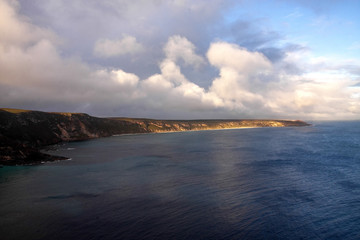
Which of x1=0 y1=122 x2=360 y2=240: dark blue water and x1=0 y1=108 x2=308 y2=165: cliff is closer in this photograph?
x1=0 y1=122 x2=360 y2=240: dark blue water

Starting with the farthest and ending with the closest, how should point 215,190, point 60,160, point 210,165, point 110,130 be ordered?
1. point 110,130
2. point 60,160
3. point 210,165
4. point 215,190

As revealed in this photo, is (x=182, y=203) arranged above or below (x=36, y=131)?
below

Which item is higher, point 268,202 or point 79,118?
point 79,118

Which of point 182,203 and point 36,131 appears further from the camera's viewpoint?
point 36,131

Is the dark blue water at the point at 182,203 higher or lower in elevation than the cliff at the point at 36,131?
lower

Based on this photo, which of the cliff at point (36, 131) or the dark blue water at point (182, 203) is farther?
the cliff at point (36, 131)

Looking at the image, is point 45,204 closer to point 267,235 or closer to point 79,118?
point 267,235

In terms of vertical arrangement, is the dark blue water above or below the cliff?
below

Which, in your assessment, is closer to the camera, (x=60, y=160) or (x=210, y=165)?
(x=210, y=165)

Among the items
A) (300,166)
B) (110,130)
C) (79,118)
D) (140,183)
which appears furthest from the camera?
(110,130)

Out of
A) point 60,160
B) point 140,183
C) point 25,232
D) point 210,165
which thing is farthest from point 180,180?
point 60,160
